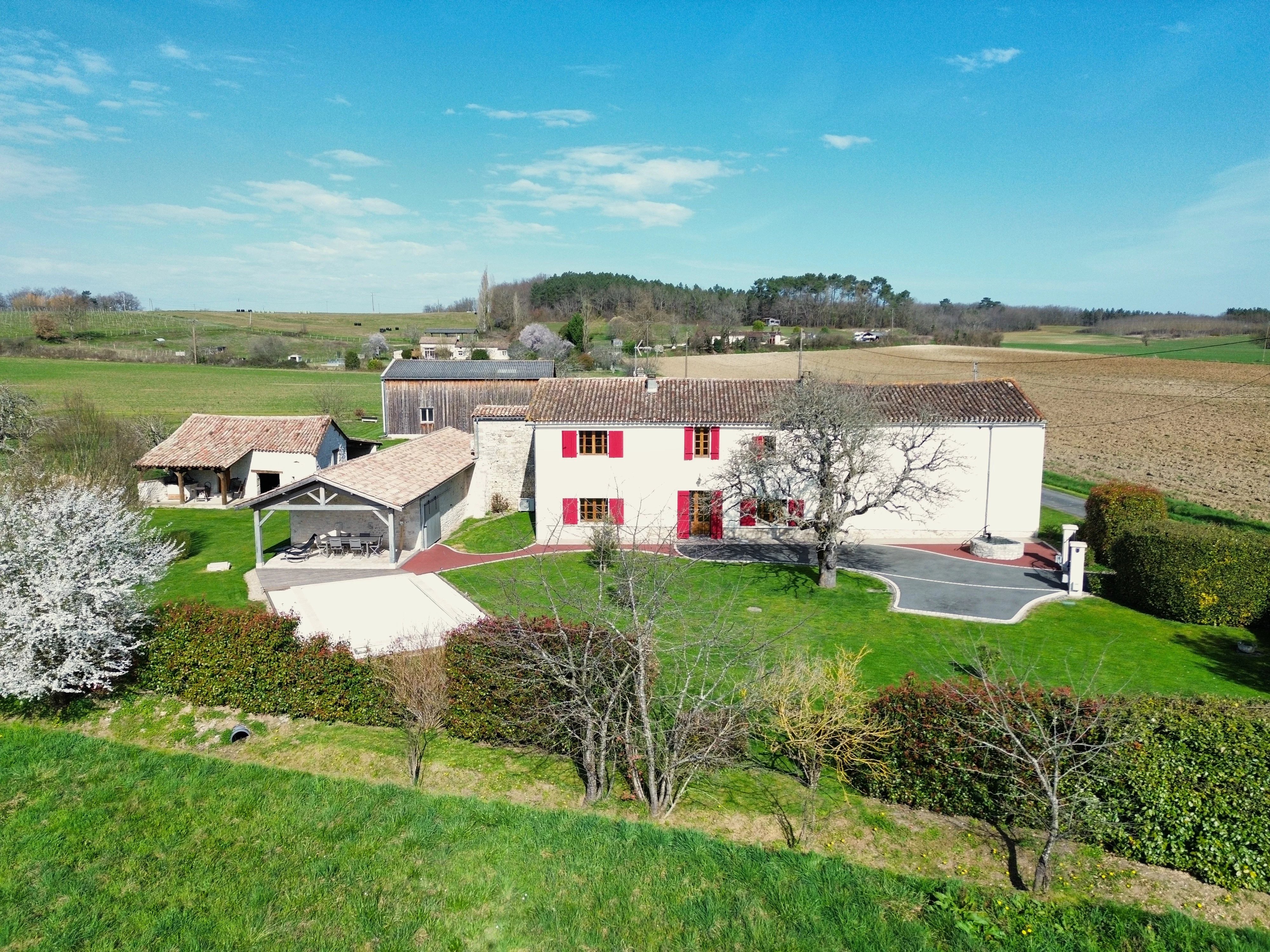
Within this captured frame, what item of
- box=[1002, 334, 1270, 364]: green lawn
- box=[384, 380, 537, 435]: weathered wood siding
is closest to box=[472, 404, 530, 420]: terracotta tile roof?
box=[384, 380, 537, 435]: weathered wood siding

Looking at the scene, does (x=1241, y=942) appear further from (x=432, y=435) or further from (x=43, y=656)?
(x=432, y=435)

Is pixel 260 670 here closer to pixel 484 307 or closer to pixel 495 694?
pixel 495 694

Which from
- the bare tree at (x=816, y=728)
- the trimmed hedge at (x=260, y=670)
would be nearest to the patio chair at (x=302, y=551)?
the trimmed hedge at (x=260, y=670)

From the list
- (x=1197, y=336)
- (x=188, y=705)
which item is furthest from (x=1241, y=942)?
(x=1197, y=336)

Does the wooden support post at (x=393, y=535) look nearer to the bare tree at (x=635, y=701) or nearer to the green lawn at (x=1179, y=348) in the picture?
the bare tree at (x=635, y=701)

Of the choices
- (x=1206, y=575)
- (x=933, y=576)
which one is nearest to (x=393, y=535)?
(x=933, y=576)
